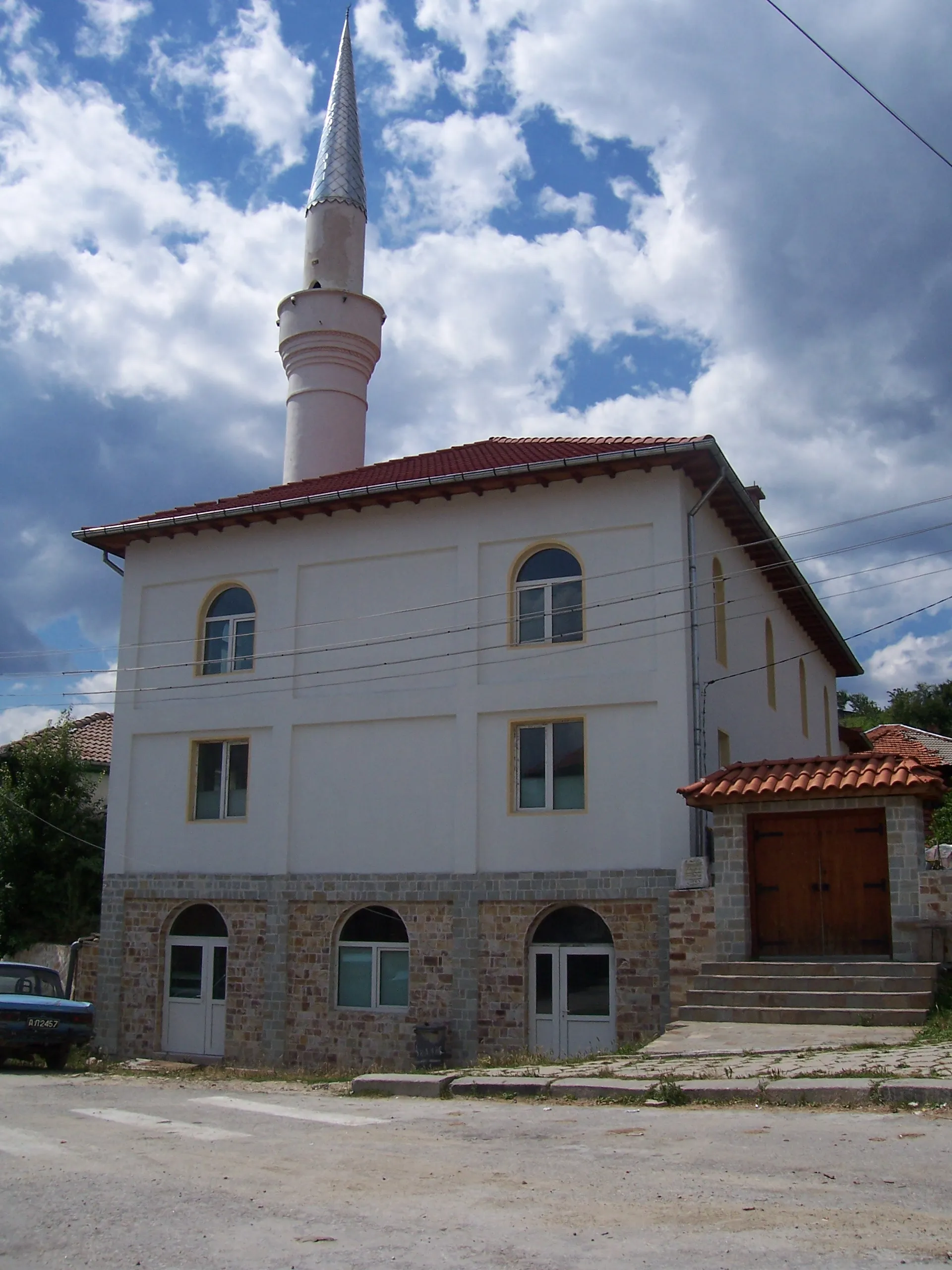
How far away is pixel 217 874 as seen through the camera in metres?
19.1

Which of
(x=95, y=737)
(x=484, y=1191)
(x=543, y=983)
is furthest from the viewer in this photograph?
(x=95, y=737)

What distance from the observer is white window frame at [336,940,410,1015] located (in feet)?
57.2

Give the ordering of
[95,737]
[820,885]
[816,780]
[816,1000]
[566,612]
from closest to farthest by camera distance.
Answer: [816,1000], [816,780], [820,885], [566,612], [95,737]

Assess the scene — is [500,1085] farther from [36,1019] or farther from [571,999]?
[36,1019]

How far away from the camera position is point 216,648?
20234mm

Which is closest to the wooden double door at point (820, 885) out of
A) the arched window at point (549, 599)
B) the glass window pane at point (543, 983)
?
the glass window pane at point (543, 983)

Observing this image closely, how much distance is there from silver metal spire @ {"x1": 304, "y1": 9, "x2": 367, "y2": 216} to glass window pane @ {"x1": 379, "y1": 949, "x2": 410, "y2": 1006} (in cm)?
→ 1603

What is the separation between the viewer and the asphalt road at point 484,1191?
5348 mm

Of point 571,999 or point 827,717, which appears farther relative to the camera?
point 827,717

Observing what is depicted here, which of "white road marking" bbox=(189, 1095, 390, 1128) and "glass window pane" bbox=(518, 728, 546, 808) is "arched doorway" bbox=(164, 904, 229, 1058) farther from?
"white road marking" bbox=(189, 1095, 390, 1128)

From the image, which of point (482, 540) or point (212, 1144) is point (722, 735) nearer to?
point (482, 540)

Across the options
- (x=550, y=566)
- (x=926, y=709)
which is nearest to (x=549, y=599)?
(x=550, y=566)

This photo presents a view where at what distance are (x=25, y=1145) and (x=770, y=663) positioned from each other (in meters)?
15.7

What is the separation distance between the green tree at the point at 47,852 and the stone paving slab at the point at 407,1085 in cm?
1359
